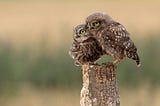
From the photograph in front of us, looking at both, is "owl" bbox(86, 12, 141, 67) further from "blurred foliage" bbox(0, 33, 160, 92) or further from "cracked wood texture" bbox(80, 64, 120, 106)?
"blurred foliage" bbox(0, 33, 160, 92)

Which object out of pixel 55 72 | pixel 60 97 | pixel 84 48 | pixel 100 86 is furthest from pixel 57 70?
pixel 100 86

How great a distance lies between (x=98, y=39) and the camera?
19.0 feet

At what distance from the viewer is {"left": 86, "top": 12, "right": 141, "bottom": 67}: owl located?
18.5ft

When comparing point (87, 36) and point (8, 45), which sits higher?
point (87, 36)

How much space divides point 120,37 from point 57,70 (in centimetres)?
679

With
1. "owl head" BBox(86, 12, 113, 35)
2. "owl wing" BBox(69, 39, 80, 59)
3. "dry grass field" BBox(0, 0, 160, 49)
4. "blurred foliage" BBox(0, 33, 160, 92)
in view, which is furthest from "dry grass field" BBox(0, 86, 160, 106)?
"owl head" BBox(86, 12, 113, 35)

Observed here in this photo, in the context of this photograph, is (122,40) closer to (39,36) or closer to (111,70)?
(111,70)

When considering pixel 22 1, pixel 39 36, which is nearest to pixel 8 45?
pixel 39 36

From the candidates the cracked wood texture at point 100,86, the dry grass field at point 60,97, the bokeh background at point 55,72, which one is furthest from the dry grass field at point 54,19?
the cracked wood texture at point 100,86

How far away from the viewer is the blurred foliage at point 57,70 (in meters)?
12.2

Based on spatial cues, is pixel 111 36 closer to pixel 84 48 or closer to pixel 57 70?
pixel 84 48

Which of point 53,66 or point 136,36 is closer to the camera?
point 53,66

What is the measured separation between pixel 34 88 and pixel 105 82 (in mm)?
7536

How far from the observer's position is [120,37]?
18.7 ft
